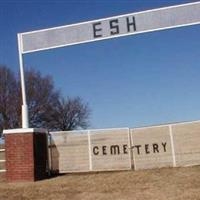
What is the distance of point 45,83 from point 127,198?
43.1m

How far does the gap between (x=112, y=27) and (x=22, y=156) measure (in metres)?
5.58

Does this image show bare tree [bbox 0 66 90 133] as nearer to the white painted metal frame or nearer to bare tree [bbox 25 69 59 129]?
bare tree [bbox 25 69 59 129]

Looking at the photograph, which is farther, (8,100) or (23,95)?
(8,100)

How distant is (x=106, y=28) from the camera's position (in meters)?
18.9

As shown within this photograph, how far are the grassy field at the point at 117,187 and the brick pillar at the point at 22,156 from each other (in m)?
0.52

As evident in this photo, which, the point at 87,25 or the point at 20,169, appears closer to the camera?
the point at 20,169

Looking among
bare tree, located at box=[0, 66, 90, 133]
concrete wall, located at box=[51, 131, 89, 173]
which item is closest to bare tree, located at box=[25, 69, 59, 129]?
bare tree, located at box=[0, 66, 90, 133]

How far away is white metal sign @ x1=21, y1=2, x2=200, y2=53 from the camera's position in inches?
726

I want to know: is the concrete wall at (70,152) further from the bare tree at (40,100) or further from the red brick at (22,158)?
the bare tree at (40,100)

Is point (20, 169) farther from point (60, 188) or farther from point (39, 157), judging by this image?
point (60, 188)

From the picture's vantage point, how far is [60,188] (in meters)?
14.7

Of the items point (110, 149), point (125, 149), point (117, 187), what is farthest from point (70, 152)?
point (117, 187)

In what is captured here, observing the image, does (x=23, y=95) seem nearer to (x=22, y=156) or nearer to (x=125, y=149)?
(x=22, y=156)

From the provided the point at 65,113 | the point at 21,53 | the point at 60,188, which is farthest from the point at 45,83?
the point at 60,188
